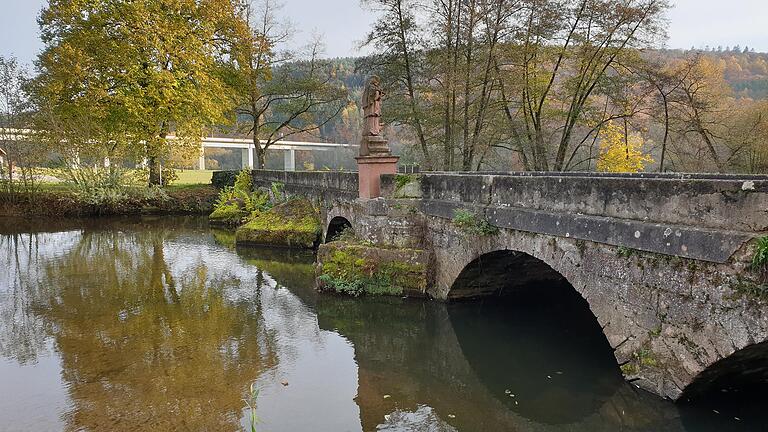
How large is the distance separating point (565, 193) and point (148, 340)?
5.85m

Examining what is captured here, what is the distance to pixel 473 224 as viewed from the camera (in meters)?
7.04

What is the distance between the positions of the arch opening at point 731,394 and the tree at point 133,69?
20.0 m

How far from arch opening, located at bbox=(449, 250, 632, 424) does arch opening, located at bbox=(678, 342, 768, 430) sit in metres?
0.71

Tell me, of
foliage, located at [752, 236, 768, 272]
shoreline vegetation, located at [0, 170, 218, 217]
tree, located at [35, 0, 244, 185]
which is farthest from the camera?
shoreline vegetation, located at [0, 170, 218, 217]

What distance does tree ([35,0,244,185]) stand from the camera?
18781 millimetres

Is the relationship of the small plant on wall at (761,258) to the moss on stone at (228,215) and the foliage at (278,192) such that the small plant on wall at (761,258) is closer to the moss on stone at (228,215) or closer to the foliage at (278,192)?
the foliage at (278,192)

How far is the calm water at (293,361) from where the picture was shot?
15.5 ft

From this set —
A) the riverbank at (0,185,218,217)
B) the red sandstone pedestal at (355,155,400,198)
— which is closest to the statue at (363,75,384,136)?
the red sandstone pedestal at (355,155,400,198)

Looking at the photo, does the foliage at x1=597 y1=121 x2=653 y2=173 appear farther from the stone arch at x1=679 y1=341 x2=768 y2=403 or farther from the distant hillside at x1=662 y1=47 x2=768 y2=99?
the stone arch at x1=679 y1=341 x2=768 y2=403

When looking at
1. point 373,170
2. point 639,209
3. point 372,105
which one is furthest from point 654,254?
point 372,105

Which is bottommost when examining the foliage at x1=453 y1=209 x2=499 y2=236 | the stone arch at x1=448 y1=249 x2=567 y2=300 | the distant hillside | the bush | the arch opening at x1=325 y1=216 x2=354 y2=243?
the stone arch at x1=448 y1=249 x2=567 y2=300

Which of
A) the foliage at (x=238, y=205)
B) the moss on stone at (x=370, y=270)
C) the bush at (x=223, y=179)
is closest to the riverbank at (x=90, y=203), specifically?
the bush at (x=223, y=179)

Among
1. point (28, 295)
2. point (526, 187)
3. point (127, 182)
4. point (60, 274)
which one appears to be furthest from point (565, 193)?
point (127, 182)

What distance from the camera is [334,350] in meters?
6.61
